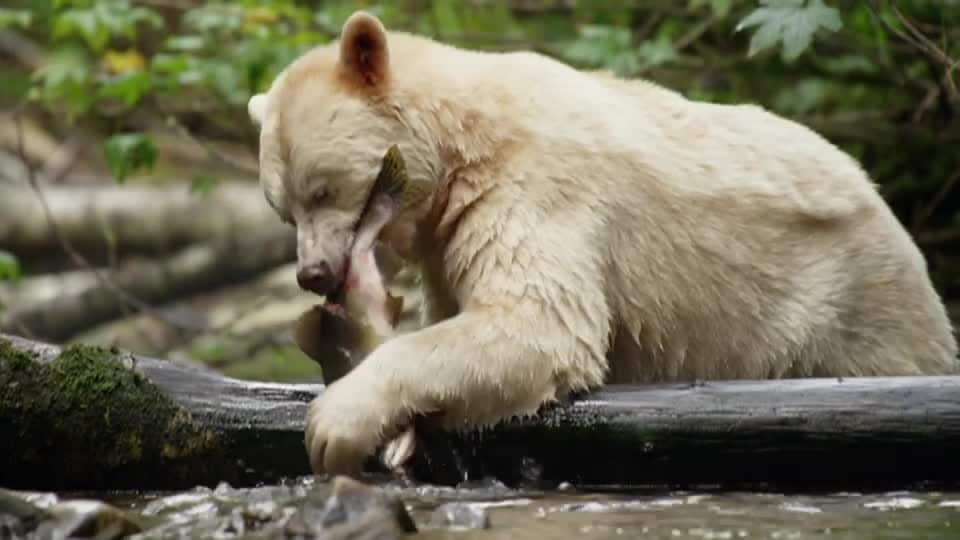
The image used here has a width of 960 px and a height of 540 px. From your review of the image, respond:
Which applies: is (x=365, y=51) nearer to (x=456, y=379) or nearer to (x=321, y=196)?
(x=321, y=196)

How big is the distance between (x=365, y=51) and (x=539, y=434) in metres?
1.21

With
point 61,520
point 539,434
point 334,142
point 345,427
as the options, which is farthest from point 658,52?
point 61,520

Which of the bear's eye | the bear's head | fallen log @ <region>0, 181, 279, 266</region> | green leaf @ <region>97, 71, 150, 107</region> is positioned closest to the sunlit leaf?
fallen log @ <region>0, 181, 279, 266</region>

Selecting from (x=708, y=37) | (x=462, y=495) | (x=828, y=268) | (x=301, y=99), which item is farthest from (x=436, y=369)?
(x=708, y=37)

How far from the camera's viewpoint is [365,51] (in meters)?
4.68

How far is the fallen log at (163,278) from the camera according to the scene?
33.6ft

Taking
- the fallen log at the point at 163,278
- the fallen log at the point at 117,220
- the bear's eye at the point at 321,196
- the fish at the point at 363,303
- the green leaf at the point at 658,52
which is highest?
the green leaf at the point at 658,52

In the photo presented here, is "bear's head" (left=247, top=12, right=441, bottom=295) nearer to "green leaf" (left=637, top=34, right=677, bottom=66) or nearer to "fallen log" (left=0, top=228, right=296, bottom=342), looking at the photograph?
"green leaf" (left=637, top=34, right=677, bottom=66)

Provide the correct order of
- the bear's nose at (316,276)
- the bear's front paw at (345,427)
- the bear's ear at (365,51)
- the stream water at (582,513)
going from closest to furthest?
the stream water at (582,513) < the bear's front paw at (345,427) < the bear's nose at (316,276) < the bear's ear at (365,51)

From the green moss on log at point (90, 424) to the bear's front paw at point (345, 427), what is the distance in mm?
337

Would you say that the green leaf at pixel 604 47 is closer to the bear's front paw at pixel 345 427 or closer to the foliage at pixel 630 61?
the foliage at pixel 630 61

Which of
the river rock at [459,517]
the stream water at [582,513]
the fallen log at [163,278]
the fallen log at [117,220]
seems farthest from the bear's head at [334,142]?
the fallen log at [117,220]

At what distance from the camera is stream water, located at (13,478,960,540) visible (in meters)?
3.66

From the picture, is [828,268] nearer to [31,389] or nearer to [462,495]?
[462,495]
